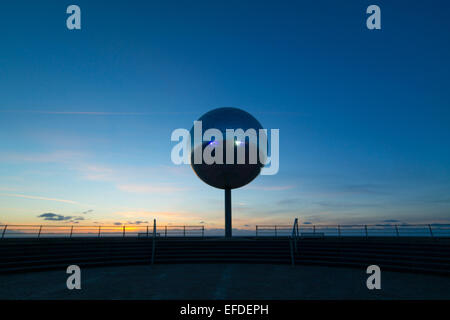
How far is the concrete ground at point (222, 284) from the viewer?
8.44 m

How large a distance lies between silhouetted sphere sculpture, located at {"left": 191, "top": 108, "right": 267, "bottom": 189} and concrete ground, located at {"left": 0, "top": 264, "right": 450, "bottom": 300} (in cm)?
718

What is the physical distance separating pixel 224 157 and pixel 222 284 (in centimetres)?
927

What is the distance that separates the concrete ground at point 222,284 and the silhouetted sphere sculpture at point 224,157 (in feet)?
23.6

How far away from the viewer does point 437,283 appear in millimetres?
10188

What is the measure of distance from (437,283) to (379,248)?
4925 mm

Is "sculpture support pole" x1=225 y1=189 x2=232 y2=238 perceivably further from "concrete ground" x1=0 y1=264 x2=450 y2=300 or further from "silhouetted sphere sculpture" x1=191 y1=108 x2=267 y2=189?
"concrete ground" x1=0 y1=264 x2=450 y2=300

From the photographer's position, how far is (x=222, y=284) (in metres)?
9.91

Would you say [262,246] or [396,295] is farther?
[262,246]

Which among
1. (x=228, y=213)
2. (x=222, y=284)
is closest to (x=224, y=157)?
(x=228, y=213)

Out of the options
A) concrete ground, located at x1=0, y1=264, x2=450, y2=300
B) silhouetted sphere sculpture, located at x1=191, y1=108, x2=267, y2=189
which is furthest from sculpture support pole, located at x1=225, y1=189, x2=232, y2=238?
concrete ground, located at x1=0, y1=264, x2=450, y2=300

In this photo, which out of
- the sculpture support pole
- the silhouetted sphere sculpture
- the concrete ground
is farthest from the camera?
the sculpture support pole

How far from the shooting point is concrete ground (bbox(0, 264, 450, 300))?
844cm
